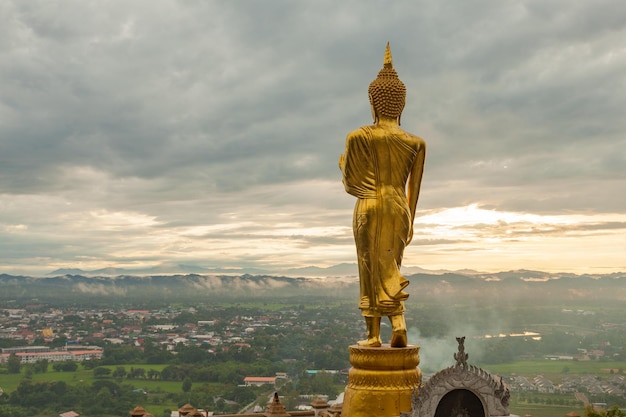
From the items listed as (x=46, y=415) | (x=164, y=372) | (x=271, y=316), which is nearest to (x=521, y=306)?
(x=164, y=372)


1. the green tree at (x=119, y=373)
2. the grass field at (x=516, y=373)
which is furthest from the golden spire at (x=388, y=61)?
the green tree at (x=119, y=373)

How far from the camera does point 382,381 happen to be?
50.8ft

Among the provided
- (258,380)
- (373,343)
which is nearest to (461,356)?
(373,343)

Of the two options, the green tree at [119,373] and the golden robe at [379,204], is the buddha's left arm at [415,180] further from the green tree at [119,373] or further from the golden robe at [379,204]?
the green tree at [119,373]

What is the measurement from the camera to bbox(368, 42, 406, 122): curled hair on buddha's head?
16.7 metres

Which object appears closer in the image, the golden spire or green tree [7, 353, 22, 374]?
the golden spire

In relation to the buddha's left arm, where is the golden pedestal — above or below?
below

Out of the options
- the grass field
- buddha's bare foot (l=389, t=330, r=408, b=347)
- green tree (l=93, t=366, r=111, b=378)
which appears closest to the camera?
buddha's bare foot (l=389, t=330, r=408, b=347)

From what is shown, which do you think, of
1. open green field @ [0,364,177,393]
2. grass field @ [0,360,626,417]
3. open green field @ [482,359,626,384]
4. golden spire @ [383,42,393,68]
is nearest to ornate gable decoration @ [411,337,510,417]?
golden spire @ [383,42,393,68]

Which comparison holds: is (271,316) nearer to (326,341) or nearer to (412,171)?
(326,341)

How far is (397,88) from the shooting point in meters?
16.8

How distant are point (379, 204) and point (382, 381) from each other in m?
3.38

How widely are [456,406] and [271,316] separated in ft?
184

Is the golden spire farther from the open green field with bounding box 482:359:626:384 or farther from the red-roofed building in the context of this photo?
the red-roofed building
